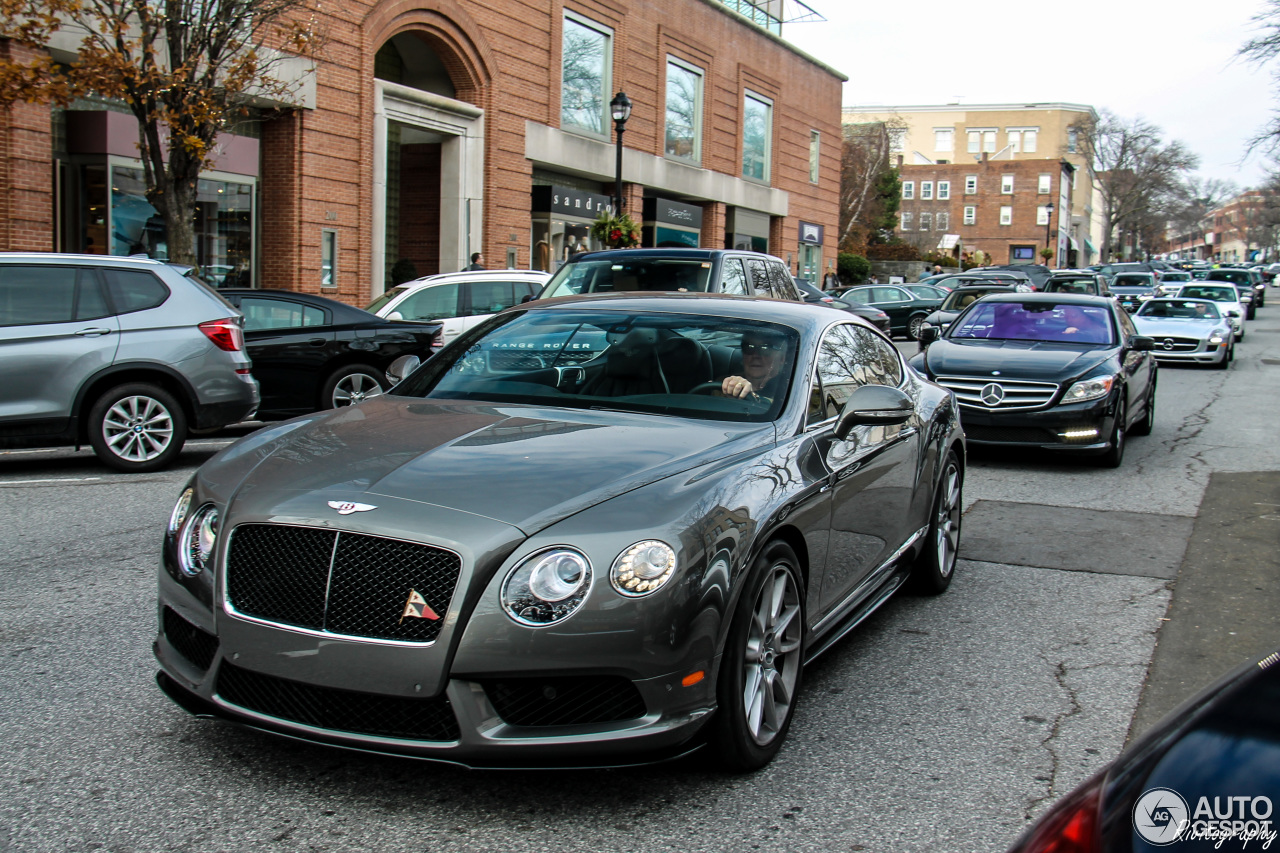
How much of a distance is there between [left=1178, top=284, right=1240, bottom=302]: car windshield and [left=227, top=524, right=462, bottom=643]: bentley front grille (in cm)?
3435

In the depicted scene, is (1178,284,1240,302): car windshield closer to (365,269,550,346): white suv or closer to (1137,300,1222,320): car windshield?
(1137,300,1222,320): car windshield

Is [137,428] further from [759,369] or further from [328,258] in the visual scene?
[328,258]

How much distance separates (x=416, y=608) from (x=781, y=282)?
10.5 metres

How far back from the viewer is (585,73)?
30000mm

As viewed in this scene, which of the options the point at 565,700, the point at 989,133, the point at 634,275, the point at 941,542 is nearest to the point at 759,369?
the point at 565,700

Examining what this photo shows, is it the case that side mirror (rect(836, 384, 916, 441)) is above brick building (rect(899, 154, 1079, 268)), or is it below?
below

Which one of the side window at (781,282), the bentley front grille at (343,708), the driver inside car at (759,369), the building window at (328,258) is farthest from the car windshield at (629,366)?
the building window at (328,258)

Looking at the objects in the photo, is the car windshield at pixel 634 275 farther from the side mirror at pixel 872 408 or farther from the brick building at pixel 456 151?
the brick building at pixel 456 151

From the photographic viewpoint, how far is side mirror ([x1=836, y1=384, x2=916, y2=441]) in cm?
455

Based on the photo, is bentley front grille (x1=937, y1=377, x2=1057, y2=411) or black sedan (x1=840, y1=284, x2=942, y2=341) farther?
black sedan (x1=840, y1=284, x2=942, y2=341)

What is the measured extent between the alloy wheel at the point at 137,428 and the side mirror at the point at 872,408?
6771mm

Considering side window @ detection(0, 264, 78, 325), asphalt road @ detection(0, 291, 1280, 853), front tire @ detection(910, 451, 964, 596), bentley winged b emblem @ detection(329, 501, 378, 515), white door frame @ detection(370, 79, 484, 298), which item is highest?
white door frame @ detection(370, 79, 484, 298)

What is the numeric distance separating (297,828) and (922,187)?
116102mm

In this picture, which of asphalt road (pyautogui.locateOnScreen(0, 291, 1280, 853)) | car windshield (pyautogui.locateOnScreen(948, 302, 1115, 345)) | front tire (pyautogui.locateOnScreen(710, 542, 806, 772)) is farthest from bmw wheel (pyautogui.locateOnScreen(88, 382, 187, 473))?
car windshield (pyautogui.locateOnScreen(948, 302, 1115, 345))
